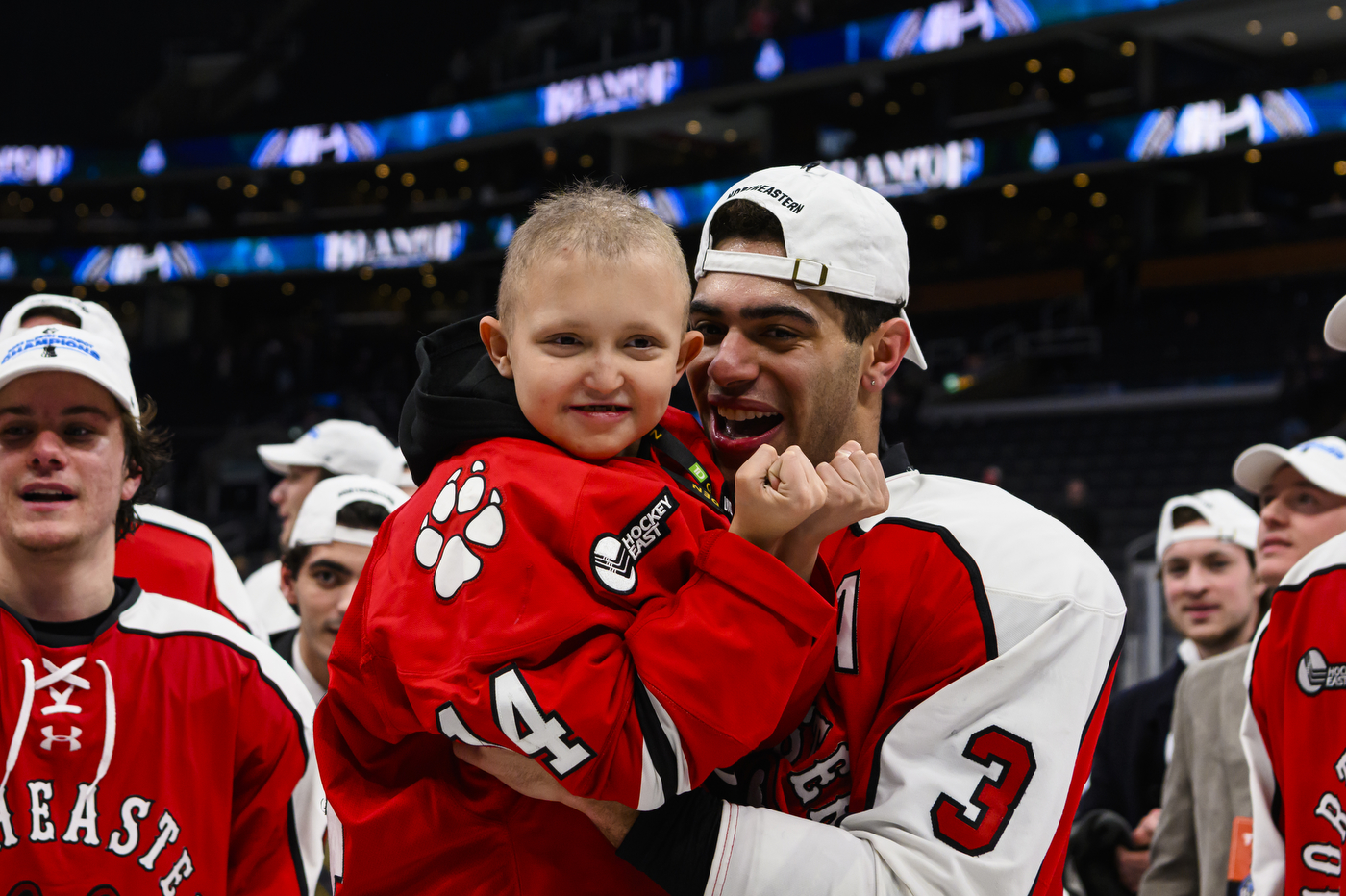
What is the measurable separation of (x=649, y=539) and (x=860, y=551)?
0.46 metres

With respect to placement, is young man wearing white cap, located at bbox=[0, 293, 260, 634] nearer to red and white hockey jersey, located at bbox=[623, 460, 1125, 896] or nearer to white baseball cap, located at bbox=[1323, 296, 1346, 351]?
red and white hockey jersey, located at bbox=[623, 460, 1125, 896]

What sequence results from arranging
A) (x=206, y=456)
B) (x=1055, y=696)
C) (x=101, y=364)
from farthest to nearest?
1. (x=206, y=456)
2. (x=101, y=364)
3. (x=1055, y=696)

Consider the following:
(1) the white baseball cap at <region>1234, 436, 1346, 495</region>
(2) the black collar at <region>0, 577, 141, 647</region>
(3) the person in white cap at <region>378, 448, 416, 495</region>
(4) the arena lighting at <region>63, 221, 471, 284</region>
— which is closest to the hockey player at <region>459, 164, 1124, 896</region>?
(2) the black collar at <region>0, 577, 141, 647</region>

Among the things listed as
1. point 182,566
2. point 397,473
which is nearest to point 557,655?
point 182,566

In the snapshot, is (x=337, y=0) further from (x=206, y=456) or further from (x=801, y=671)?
(x=801, y=671)

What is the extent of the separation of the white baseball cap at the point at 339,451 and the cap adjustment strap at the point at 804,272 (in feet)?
12.9

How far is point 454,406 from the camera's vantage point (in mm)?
2096

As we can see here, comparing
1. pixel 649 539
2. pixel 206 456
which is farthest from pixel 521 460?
pixel 206 456

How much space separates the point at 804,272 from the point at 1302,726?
177 cm

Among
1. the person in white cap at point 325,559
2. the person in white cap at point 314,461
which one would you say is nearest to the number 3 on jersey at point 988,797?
the person in white cap at point 325,559

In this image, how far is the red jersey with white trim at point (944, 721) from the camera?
194cm

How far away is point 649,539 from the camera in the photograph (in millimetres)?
1885

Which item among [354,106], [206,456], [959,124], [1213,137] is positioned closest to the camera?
[1213,137]

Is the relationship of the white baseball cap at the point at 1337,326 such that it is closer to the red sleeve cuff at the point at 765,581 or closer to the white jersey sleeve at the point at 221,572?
the red sleeve cuff at the point at 765,581
